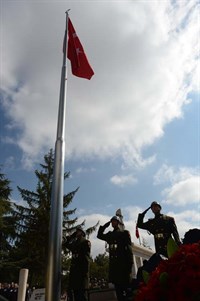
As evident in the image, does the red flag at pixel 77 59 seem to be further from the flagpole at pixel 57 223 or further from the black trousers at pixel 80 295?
the black trousers at pixel 80 295

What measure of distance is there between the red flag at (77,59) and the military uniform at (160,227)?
4122mm

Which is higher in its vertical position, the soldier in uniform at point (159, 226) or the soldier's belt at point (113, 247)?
the soldier in uniform at point (159, 226)

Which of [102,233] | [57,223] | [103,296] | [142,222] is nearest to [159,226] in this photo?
[142,222]

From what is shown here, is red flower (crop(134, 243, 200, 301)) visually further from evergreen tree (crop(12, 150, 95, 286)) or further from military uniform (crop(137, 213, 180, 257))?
evergreen tree (crop(12, 150, 95, 286))

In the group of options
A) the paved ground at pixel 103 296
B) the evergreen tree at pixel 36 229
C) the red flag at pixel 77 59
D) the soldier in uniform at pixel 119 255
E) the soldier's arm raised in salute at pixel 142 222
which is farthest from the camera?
the evergreen tree at pixel 36 229

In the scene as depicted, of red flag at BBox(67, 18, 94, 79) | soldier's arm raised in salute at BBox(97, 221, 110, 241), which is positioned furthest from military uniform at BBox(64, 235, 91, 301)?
red flag at BBox(67, 18, 94, 79)

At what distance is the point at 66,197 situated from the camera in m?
25.5

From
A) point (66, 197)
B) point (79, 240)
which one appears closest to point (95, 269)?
point (66, 197)

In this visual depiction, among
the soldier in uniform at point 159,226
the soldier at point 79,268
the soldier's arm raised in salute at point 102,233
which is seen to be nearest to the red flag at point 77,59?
the soldier's arm raised in salute at point 102,233

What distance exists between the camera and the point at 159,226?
5.99 m

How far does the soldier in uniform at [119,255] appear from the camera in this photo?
5934 millimetres

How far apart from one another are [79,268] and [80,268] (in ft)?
0.07

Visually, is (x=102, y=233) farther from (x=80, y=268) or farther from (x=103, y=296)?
(x=103, y=296)

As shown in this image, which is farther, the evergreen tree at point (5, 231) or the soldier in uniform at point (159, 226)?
the evergreen tree at point (5, 231)
